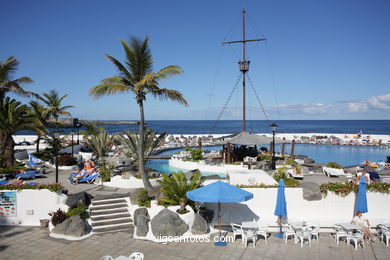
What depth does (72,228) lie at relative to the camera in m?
9.59

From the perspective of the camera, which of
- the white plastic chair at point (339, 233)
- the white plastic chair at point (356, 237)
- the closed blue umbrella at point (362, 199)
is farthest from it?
the closed blue umbrella at point (362, 199)

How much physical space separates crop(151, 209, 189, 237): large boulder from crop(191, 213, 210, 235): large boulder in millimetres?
281

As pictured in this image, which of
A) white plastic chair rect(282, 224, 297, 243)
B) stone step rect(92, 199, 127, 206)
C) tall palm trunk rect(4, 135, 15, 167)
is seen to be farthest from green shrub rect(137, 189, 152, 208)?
tall palm trunk rect(4, 135, 15, 167)

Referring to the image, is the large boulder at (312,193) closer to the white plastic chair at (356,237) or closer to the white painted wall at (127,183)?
the white plastic chair at (356,237)

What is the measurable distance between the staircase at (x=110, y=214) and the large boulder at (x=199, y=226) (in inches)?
98.7

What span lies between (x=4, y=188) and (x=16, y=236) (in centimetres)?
224

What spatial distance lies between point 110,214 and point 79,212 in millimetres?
1210

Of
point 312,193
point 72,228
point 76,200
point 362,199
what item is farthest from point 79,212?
point 362,199

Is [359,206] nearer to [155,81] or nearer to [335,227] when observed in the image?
[335,227]

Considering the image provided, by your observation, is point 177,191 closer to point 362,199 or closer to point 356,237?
point 356,237

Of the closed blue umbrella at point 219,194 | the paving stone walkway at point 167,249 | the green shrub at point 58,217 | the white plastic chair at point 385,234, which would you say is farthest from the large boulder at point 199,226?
the white plastic chair at point 385,234

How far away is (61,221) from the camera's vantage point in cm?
1009

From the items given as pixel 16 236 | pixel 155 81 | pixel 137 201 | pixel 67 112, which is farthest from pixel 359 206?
pixel 67 112

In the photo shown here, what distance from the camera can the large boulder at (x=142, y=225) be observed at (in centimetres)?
960
